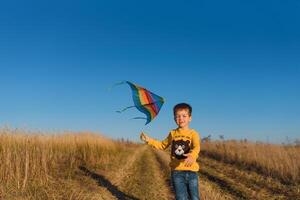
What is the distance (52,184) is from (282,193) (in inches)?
241

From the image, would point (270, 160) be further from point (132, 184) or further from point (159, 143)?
point (159, 143)

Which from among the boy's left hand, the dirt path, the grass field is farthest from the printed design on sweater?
the dirt path

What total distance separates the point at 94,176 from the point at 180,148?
7.44 metres

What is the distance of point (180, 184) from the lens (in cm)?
755

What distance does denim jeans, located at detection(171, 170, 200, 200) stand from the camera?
752cm

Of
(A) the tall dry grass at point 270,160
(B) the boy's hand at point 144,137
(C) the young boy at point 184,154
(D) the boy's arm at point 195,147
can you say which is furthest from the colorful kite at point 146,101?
(A) the tall dry grass at point 270,160

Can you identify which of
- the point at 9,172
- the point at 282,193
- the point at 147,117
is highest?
the point at 147,117

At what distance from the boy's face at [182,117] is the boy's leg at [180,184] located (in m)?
0.81

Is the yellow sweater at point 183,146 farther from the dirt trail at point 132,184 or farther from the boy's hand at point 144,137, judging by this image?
the dirt trail at point 132,184

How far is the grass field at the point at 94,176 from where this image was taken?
10305 mm

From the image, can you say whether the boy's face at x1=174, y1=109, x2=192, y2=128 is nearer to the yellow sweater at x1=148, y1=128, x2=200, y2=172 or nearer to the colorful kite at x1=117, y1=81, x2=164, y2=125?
the yellow sweater at x1=148, y1=128, x2=200, y2=172

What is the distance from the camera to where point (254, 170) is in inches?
700

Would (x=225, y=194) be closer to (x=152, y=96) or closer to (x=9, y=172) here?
(x=152, y=96)

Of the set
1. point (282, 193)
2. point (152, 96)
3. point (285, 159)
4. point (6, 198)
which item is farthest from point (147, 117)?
point (285, 159)
